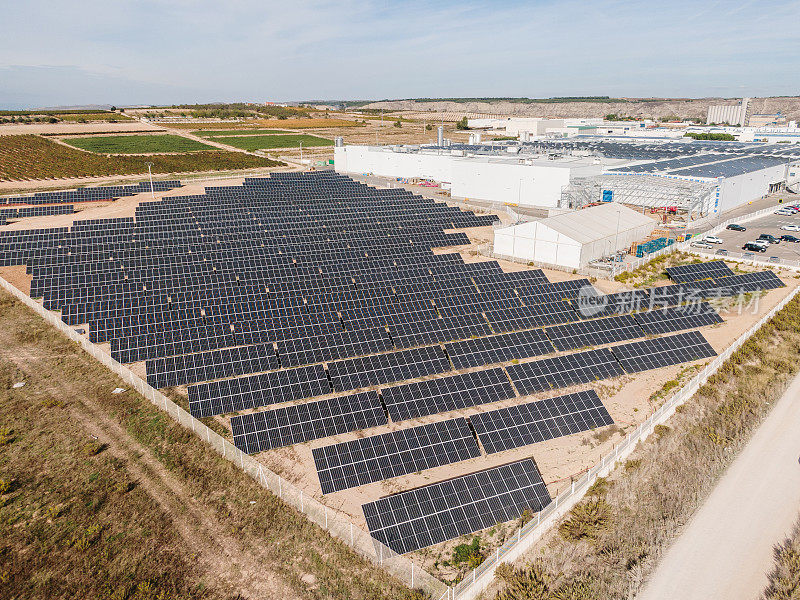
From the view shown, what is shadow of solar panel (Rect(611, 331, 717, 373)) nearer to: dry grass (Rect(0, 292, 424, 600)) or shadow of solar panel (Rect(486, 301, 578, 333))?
shadow of solar panel (Rect(486, 301, 578, 333))

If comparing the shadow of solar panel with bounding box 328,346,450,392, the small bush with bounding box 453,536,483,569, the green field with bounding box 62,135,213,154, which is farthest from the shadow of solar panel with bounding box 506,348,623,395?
the green field with bounding box 62,135,213,154

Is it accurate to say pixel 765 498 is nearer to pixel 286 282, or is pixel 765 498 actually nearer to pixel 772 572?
pixel 772 572

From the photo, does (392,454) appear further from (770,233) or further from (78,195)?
(78,195)

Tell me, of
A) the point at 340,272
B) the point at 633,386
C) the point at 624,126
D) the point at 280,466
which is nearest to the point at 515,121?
the point at 624,126

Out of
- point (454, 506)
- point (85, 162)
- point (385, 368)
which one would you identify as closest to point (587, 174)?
point (385, 368)

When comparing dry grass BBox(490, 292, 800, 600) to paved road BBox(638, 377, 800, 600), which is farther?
paved road BBox(638, 377, 800, 600)

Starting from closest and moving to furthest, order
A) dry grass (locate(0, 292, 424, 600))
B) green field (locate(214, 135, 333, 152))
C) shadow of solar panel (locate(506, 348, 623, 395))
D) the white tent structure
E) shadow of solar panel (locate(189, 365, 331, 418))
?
dry grass (locate(0, 292, 424, 600)), shadow of solar panel (locate(189, 365, 331, 418)), shadow of solar panel (locate(506, 348, 623, 395)), the white tent structure, green field (locate(214, 135, 333, 152))
